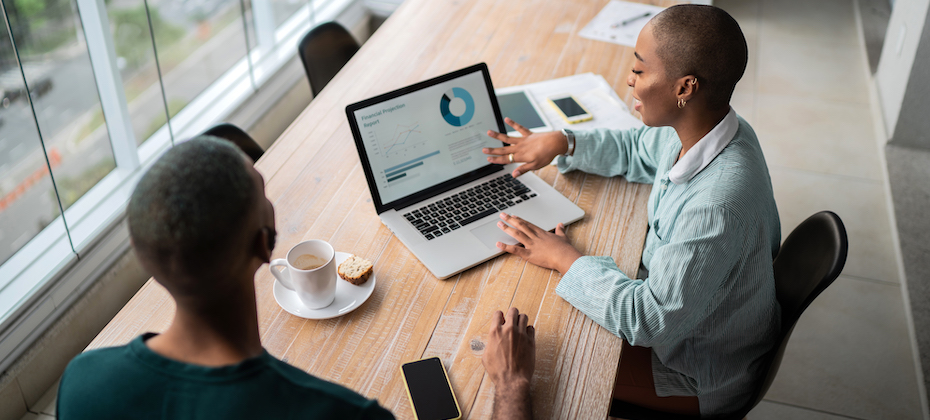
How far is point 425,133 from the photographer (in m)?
1.55

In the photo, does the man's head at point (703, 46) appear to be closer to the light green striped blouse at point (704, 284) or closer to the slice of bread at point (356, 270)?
the light green striped blouse at point (704, 284)

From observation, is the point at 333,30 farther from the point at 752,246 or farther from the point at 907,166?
the point at 907,166

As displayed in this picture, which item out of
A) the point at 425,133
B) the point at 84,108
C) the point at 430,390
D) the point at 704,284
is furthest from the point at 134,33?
the point at 704,284

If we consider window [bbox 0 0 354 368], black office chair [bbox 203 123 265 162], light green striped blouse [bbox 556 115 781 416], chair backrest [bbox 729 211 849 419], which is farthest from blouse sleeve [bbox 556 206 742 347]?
window [bbox 0 0 354 368]

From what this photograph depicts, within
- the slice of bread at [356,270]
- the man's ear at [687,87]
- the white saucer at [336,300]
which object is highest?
the man's ear at [687,87]

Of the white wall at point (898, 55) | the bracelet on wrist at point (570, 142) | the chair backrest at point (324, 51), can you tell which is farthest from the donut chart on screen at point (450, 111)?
the white wall at point (898, 55)

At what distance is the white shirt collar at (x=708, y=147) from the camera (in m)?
1.32

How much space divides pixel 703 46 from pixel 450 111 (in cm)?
61

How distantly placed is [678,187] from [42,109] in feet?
6.49

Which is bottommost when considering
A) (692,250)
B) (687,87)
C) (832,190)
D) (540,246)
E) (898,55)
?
(832,190)

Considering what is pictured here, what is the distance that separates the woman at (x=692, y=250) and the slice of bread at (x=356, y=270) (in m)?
0.31

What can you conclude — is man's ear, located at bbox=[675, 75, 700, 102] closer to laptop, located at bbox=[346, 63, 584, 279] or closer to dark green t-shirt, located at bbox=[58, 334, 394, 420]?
laptop, located at bbox=[346, 63, 584, 279]

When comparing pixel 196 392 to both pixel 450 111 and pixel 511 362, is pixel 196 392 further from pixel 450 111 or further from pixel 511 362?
pixel 450 111

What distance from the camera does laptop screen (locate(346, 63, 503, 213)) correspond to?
149 centimetres
